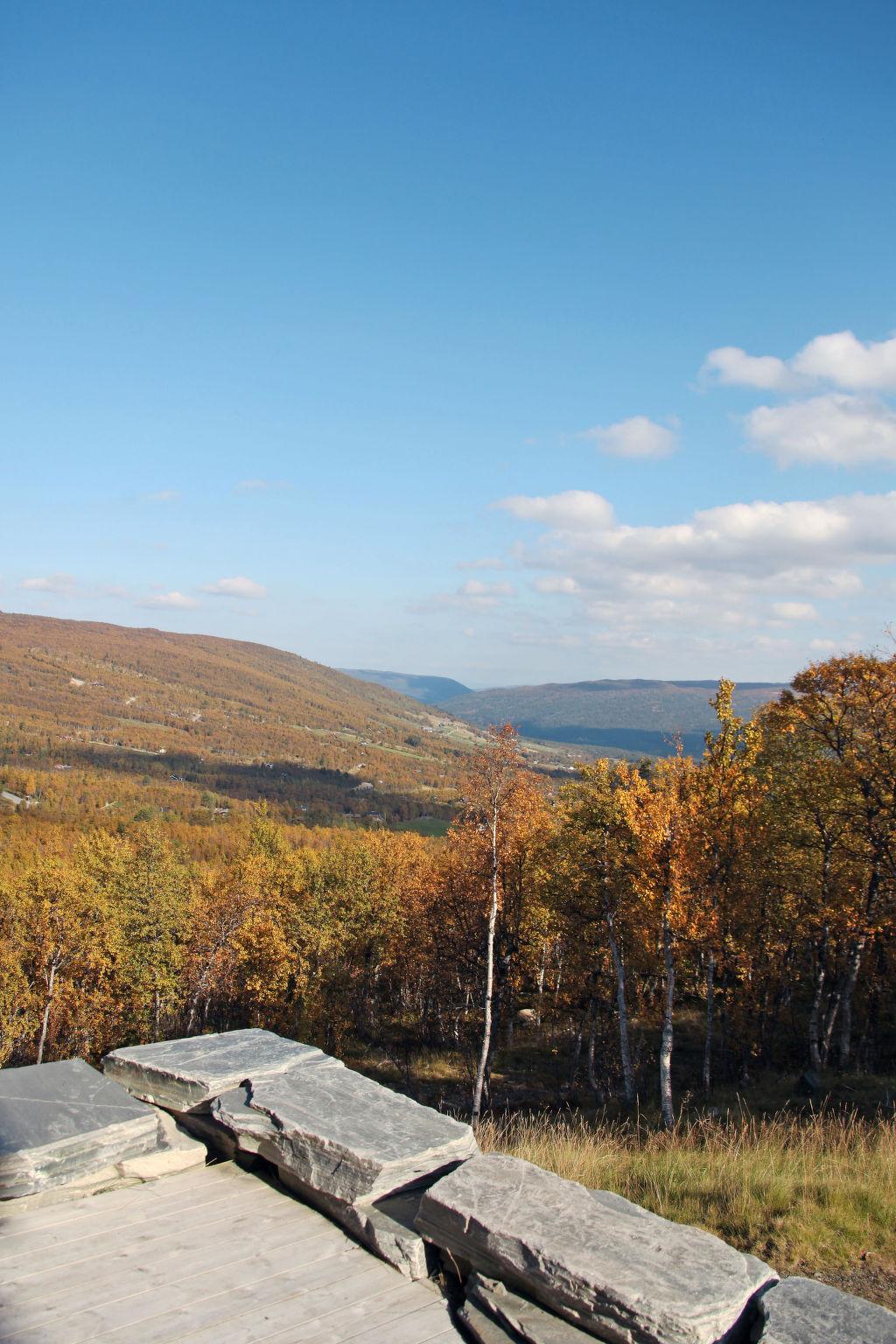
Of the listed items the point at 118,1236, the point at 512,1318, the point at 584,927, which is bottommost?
the point at 584,927

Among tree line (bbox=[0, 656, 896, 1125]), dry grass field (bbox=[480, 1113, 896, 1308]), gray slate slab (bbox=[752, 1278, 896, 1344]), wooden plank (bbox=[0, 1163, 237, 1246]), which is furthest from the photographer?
tree line (bbox=[0, 656, 896, 1125])

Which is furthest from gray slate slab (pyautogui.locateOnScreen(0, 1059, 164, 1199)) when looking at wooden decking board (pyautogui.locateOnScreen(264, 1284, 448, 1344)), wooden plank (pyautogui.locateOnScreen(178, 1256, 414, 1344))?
wooden decking board (pyautogui.locateOnScreen(264, 1284, 448, 1344))

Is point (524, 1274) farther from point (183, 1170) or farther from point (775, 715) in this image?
point (775, 715)

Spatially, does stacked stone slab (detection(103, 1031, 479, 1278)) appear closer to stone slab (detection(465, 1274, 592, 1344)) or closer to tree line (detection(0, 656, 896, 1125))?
stone slab (detection(465, 1274, 592, 1344))

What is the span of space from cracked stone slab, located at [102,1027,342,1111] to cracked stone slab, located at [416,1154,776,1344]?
312cm

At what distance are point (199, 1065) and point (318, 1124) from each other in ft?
7.52

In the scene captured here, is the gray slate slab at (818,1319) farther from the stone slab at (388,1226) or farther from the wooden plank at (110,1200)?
the wooden plank at (110,1200)

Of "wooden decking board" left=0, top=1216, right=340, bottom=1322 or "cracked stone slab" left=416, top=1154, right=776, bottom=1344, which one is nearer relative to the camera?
"cracked stone slab" left=416, top=1154, right=776, bottom=1344

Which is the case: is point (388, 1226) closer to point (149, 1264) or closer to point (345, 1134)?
point (345, 1134)

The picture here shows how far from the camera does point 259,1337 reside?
15.4 feet

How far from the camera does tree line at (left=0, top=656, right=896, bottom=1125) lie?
22422mm

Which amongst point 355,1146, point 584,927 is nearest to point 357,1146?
point 355,1146

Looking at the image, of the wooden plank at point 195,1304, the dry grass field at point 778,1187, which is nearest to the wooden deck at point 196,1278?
the wooden plank at point 195,1304

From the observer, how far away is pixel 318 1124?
685 cm
